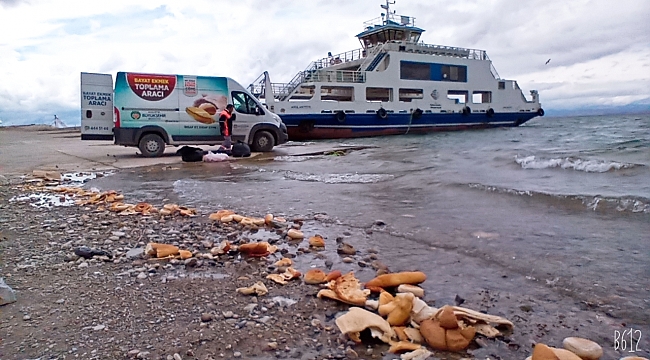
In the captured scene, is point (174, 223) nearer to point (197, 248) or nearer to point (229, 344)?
point (197, 248)

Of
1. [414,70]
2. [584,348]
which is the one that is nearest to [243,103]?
[584,348]

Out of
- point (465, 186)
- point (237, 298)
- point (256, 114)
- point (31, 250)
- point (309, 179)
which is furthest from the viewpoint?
point (256, 114)

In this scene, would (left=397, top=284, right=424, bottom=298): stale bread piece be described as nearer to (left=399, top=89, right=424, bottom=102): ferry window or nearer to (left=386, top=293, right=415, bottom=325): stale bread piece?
(left=386, top=293, right=415, bottom=325): stale bread piece

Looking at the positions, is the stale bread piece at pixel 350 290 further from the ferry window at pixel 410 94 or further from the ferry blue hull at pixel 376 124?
the ferry window at pixel 410 94

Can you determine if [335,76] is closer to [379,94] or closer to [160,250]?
[379,94]

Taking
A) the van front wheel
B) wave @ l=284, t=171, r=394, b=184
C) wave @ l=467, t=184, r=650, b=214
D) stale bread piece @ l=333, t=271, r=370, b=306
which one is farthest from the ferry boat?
stale bread piece @ l=333, t=271, r=370, b=306

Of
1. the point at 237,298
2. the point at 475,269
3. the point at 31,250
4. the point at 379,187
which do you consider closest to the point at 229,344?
the point at 237,298

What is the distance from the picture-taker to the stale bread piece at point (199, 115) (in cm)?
1364

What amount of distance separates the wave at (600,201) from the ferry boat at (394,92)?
18.1 metres

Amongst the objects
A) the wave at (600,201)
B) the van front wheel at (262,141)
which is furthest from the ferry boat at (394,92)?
the wave at (600,201)

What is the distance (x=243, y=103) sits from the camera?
14.5 m

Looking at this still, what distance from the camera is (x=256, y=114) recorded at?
14.9 metres

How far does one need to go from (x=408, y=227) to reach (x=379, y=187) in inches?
123

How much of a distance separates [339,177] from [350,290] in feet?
22.1
